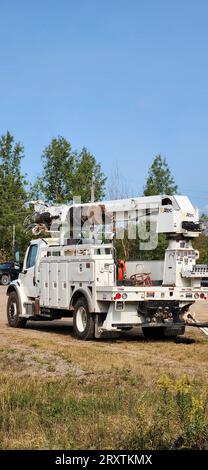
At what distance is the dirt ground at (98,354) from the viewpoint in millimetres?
11297

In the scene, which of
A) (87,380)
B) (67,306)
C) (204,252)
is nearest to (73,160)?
(204,252)

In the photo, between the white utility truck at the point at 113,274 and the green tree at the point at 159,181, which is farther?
the green tree at the point at 159,181

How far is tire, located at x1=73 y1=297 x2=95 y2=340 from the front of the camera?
51.0 ft

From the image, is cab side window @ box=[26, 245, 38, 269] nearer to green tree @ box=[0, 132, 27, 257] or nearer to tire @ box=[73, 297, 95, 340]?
tire @ box=[73, 297, 95, 340]

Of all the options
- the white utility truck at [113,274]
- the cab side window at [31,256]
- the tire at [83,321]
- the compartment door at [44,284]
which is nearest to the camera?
the white utility truck at [113,274]

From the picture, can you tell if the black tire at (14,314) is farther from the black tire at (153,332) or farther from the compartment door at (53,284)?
the black tire at (153,332)

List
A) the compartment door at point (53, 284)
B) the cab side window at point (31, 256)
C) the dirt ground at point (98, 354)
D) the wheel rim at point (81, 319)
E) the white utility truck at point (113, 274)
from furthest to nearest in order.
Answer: the cab side window at point (31, 256)
the compartment door at point (53, 284)
the wheel rim at point (81, 319)
the white utility truck at point (113, 274)
the dirt ground at point (98, 354)

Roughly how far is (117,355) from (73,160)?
34.9 meters

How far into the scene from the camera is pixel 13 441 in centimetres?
646

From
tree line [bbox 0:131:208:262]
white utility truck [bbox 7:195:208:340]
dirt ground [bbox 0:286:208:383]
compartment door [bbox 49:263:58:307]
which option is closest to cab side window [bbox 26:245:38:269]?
white utility truck [bbox 7:195:208:340]

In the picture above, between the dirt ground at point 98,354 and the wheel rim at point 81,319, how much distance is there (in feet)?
1.13

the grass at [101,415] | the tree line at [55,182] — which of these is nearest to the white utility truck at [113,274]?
the grass at [101,415]
